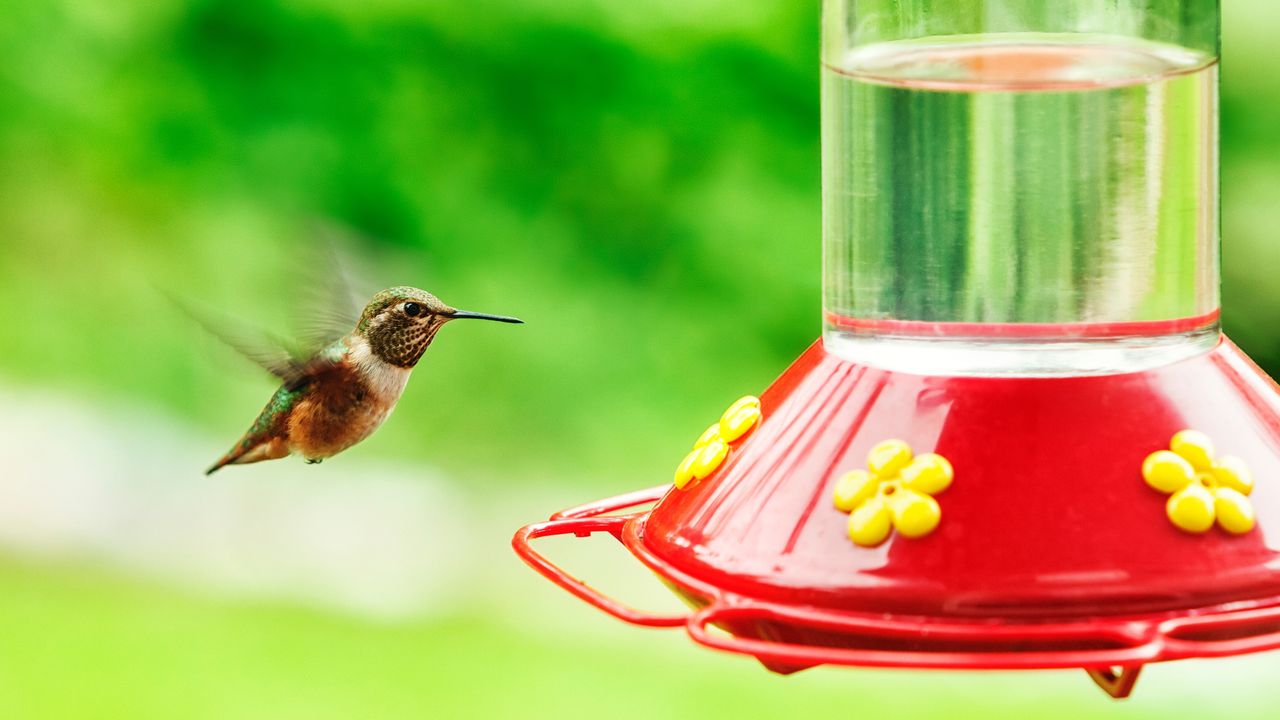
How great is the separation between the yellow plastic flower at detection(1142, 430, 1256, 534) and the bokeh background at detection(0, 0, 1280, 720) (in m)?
3.83

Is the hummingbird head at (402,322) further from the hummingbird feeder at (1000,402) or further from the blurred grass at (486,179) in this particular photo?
the blurred grass at (486,179)

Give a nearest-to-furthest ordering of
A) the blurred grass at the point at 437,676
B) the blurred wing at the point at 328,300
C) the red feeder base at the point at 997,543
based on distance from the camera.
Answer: the red feeder base at the point at 997,543, the blurred wing at the point at 328,300, the blurred grass at the point at 437,676

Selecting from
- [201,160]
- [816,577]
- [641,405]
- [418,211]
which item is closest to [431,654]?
[641,405]

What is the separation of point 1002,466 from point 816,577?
25 centimetres

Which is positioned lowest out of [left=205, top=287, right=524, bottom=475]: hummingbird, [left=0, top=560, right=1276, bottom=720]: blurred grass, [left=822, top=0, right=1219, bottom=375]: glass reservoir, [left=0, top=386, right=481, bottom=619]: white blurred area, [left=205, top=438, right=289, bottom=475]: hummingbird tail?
[left=0, top=560, right=1276, bottom=720]: blurred grass

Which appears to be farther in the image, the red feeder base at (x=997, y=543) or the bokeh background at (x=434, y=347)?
the bokeh background at (x=434, y=347)

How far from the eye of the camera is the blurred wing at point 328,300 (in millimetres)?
2988

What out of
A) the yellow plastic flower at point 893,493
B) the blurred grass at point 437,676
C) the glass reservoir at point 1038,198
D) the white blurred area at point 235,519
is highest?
the glass reservoir at point 1038,198

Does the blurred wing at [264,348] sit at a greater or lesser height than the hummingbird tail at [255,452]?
greater

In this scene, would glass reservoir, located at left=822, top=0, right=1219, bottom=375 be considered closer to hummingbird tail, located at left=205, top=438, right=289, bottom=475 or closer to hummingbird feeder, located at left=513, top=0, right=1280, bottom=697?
hummingbird feeder, located at left=513, top=0, right=1280, bottom=697

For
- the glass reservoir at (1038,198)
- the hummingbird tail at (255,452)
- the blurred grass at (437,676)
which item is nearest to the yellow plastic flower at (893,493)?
the glass reservoir at (1038,198)

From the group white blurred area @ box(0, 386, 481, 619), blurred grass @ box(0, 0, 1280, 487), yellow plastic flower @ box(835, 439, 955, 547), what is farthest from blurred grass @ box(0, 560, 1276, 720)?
yellow plastic flower @ box(835, 439, 955, 547)

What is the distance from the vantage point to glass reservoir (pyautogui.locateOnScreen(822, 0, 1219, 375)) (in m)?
2.09

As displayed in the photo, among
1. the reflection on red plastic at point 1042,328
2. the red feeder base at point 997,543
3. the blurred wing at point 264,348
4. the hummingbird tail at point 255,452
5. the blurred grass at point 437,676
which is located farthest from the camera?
the blurred grass at point 437,676
